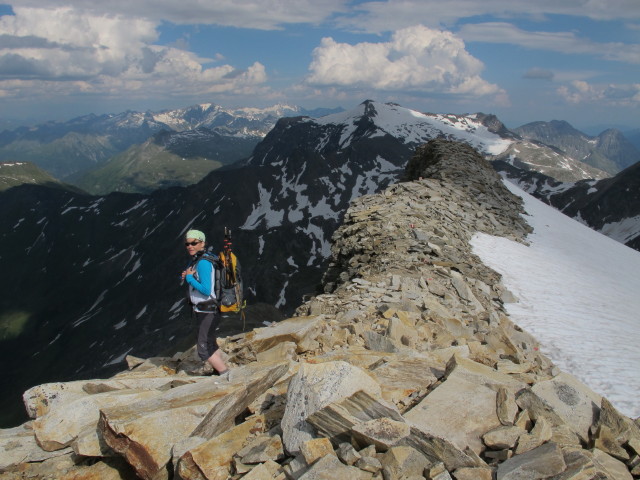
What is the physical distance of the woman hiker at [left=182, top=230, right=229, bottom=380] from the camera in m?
9.78

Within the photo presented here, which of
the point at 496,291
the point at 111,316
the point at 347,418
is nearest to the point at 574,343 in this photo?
the point at 496,291

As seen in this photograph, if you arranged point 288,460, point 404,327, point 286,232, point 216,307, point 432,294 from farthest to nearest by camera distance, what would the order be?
1. point 286,232
2. point 432,294
3. point 404,327
4. point 216,307
5. point 288,460

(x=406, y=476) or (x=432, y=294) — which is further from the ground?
(x=406, y=476)

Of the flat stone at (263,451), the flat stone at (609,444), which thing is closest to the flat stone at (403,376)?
the flat stone at (263,451)

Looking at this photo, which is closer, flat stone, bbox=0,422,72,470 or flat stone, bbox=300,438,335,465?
flat stone, bbox=300,438,335,465

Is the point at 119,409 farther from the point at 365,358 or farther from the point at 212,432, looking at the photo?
the point at 365,358

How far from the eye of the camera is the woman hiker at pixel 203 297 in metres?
9.78

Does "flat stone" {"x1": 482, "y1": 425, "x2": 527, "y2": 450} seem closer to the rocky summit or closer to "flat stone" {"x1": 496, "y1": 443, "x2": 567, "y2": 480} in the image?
the rocky summit

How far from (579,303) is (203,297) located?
1634cm

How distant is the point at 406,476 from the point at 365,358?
411 centimetres

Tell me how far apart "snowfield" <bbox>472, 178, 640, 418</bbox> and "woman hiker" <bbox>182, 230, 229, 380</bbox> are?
33.5 ft

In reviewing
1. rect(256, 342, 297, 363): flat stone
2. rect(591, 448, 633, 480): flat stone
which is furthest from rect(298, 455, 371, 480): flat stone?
rect(256, 342, 297, 363): flat stone

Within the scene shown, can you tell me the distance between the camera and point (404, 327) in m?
11.5

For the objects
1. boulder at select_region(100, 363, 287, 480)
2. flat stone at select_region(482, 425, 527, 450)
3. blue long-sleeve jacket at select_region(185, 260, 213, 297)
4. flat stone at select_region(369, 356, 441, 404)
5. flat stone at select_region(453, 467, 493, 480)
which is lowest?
boulder at select_region(100, 363, 287, 480)
